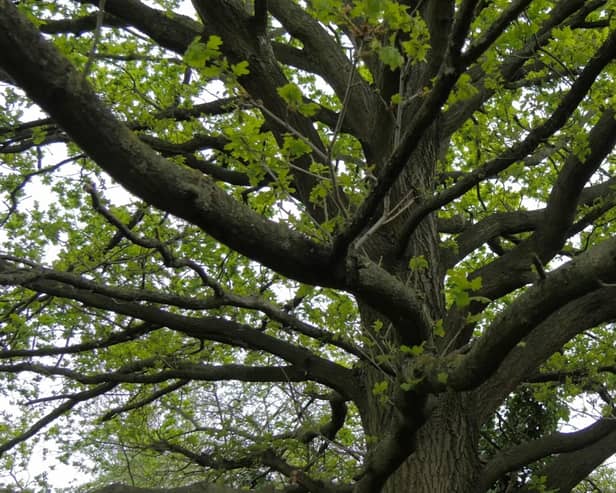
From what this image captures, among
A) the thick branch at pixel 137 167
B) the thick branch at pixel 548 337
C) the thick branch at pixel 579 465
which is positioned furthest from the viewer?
the thick branch at pixel 579 465

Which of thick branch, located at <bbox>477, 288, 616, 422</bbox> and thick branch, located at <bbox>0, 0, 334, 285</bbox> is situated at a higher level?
thick branch, located at <bbox>477, 288, 616, 422</bbox>

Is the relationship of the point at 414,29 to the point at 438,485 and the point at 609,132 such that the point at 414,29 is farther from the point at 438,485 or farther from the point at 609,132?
the point at 438,485

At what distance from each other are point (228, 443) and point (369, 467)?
191 centimetres

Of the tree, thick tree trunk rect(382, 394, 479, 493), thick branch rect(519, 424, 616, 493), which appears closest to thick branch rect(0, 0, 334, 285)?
the tree

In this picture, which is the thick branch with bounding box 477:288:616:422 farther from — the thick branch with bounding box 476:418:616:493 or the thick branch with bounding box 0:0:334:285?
the thick branch with bounding box 0:0:334:285

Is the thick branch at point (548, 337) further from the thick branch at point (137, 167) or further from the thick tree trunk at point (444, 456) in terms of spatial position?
the thick branch at point (137, 167)

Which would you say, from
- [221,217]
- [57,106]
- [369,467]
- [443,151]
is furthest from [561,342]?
[57,106]

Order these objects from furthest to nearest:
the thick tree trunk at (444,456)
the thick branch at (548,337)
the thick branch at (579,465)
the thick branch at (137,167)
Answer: the thick branch at (579,465) < the thick branch at (548,337) < the thick tree trunk at (444,456) < the thick branch at (137,167)

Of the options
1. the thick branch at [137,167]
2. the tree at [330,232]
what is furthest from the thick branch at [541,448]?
the thick branch at [137,167]

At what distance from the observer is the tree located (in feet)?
8.63

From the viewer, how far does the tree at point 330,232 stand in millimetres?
2629

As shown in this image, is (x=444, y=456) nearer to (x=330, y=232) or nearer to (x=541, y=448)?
(x=541, y=448)

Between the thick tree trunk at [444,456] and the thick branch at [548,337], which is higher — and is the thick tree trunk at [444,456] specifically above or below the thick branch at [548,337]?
below

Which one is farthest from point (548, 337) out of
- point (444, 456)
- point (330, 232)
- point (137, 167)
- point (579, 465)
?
point (137, 167)
